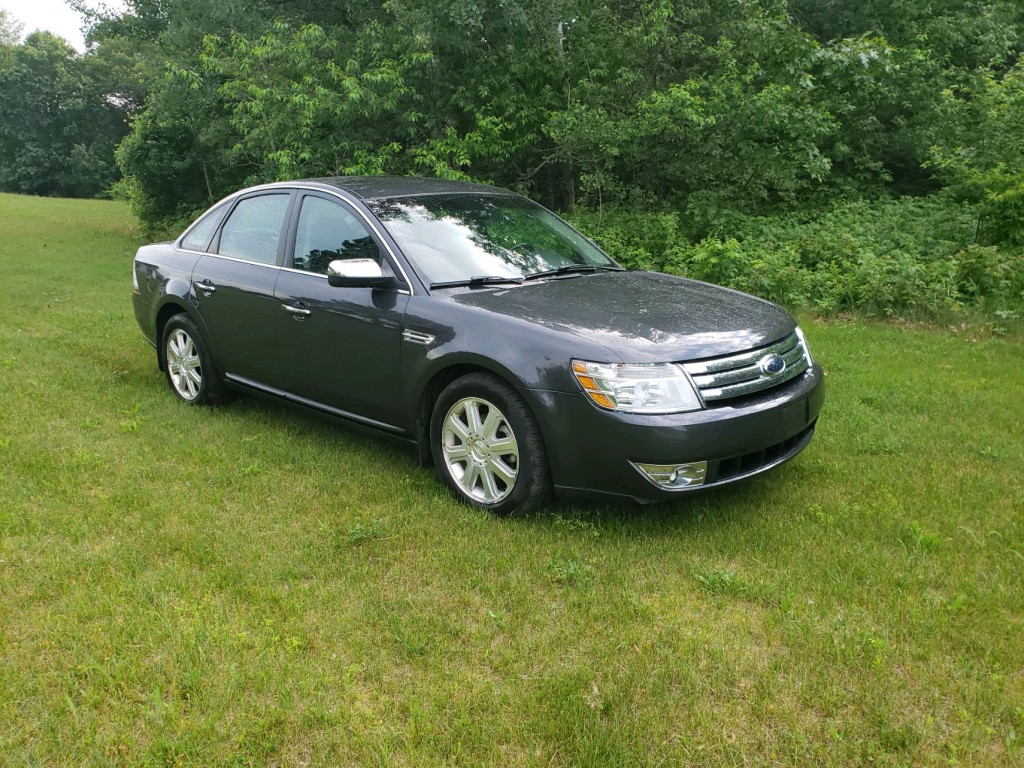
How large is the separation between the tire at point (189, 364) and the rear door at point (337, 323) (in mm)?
977

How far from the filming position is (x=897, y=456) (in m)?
4.66

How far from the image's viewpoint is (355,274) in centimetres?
409

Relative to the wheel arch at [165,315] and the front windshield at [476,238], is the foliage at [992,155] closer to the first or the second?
the front windshield at [476,238]

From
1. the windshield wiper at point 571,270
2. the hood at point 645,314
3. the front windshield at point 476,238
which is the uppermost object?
the front windshield at point 476,238

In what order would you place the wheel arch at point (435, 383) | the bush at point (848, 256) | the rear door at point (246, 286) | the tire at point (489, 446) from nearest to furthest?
the tire at point (489, 446)
the wheel arch at point (435, 383)
the rear door at point (246, 286)
the bush at point (848, 256)

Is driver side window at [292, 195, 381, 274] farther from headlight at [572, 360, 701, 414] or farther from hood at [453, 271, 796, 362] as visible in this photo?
Result: headlight at [572, 360, 701, 414]

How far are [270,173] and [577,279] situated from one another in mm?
12110

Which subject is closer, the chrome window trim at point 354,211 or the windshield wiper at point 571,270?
the chrome window trim at point 354,211

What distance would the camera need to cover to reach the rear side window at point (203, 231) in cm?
563

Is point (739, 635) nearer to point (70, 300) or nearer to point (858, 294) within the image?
point (858, 294)

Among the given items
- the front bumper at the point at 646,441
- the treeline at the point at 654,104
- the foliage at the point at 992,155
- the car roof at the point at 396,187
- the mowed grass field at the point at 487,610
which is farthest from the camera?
the treeline at the point at 654,104

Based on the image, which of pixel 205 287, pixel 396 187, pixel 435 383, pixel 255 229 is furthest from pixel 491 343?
pixel 205 287

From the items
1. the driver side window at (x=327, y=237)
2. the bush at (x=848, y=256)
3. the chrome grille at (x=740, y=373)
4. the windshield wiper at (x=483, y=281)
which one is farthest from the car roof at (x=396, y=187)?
the bush at (x=848, y=256)

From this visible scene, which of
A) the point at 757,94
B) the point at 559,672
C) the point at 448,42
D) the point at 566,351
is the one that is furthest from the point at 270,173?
the point at 559,672
